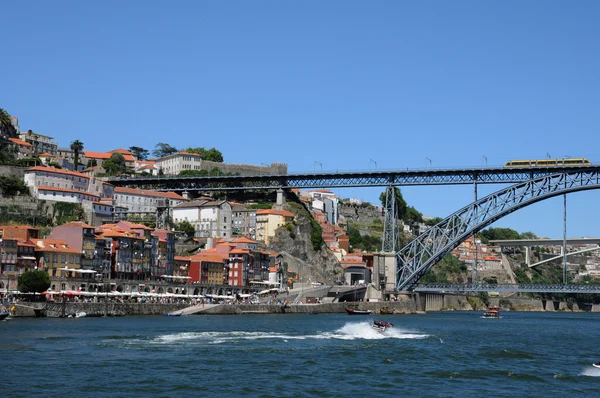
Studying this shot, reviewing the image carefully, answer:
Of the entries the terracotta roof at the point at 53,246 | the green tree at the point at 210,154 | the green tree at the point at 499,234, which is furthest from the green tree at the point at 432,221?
the terracotta roof at the point at 53,246

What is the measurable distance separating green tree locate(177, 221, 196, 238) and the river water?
4460cm

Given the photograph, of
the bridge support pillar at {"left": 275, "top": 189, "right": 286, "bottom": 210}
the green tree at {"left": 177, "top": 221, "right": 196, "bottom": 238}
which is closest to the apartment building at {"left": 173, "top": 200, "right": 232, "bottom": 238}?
the green tree at {"left": 177, "top": 221, "right": 196, "bottom": 238}

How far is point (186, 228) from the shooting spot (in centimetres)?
9744

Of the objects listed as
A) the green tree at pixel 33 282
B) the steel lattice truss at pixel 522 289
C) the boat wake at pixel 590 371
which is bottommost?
the boat wake at pixel 590 371

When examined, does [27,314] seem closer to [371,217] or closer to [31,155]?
[31,155]

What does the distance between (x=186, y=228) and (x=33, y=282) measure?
3886 centimetres

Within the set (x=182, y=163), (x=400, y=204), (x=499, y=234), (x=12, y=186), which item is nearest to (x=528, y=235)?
(x=499, y=234)

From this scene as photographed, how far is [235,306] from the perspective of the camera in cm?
7269

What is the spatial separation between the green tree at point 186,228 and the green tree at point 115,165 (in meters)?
17.1

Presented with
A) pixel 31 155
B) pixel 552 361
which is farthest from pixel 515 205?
pixel 31 155

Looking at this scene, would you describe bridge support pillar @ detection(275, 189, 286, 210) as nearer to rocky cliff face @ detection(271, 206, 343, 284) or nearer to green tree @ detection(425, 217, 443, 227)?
rocky cliff face @ detection(271, 206, 343, 284)

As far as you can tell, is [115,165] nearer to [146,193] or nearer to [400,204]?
[146,193]

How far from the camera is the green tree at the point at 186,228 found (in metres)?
97.4

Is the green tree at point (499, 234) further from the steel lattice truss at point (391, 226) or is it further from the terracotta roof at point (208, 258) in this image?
the terracotta roof at point (208, 258)
